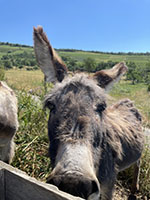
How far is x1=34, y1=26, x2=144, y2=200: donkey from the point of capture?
1.85m

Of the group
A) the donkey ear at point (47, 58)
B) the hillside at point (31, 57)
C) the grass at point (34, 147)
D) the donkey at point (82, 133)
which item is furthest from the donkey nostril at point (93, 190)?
the hillside at point (31, 57)

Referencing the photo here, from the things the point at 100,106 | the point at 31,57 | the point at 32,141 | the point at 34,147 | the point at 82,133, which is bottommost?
the point at 34,147

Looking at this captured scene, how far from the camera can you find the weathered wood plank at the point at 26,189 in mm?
1301

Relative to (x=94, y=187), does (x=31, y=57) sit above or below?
above

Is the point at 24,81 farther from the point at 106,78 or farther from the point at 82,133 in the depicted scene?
the point at 82,133

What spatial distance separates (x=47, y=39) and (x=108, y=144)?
203cm

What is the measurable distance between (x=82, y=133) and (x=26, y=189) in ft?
3.16

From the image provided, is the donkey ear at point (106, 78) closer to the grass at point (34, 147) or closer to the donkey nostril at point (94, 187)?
the grass at point (34, 147)

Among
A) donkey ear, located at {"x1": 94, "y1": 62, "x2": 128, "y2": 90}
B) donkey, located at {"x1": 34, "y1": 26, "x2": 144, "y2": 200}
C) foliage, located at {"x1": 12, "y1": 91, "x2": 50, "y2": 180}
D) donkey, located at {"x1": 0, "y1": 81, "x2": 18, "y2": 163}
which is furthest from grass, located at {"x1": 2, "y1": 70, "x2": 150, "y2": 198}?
donkey, located at {"x1": 34, "y1": 26, "x2": 144, "y2": 200}

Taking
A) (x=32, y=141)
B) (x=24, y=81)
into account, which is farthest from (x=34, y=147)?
(x=24, y=81)

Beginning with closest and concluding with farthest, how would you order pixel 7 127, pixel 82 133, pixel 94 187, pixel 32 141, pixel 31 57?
1. pixel 94 187
2. pixel 82 133
3. pixel 7 127
4. pixel 32 141
5. pixel 31 57

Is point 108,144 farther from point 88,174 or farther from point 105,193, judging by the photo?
point 88,174

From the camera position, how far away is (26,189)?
1416 millimetres

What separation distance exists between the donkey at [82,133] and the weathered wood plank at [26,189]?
45 centimetres
